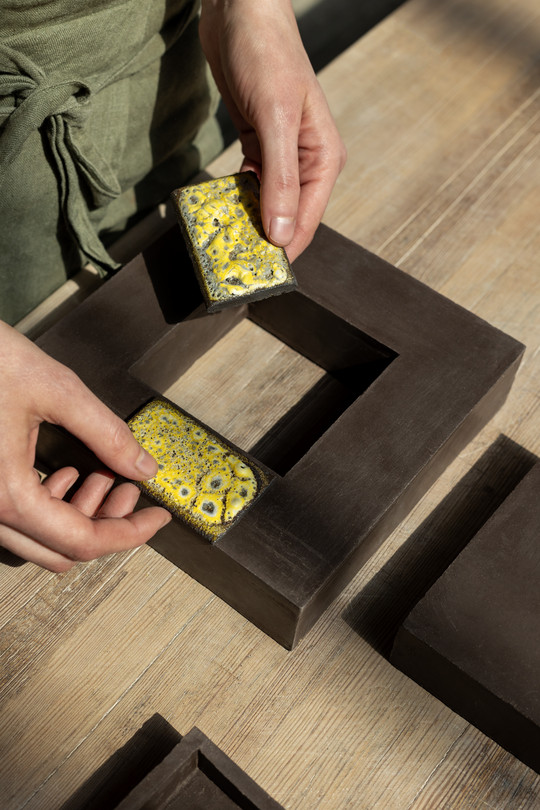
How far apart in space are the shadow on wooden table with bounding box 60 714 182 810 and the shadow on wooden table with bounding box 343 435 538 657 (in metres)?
0.20

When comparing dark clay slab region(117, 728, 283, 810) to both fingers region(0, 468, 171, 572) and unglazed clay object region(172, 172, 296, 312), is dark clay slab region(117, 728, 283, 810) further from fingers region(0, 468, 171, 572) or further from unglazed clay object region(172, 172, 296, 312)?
unglazed clay object region(172, 172, 296, 312)

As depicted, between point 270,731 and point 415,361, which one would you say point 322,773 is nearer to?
point 270,731

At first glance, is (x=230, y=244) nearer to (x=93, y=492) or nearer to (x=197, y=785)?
(x=93, y=492)

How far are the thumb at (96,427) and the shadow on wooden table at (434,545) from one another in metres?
0.26

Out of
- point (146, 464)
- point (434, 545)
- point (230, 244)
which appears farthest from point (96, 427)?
point (434, 545)

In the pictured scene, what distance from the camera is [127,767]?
0.71 metres

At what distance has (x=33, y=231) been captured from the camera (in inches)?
38.8

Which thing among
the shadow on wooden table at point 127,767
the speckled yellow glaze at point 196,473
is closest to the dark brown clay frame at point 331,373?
the speckled yellow glaze at point 196,473

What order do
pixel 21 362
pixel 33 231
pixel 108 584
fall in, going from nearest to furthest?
pixel 21 362, pixel 108 584, pixel 33 231

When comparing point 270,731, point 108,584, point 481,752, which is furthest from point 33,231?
point 481,752

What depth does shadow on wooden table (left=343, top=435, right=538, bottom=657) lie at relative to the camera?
78 centimetres

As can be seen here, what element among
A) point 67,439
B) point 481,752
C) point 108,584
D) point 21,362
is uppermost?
point 21,362

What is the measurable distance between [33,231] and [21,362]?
1.14 ft

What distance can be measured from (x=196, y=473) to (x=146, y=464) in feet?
0.16
